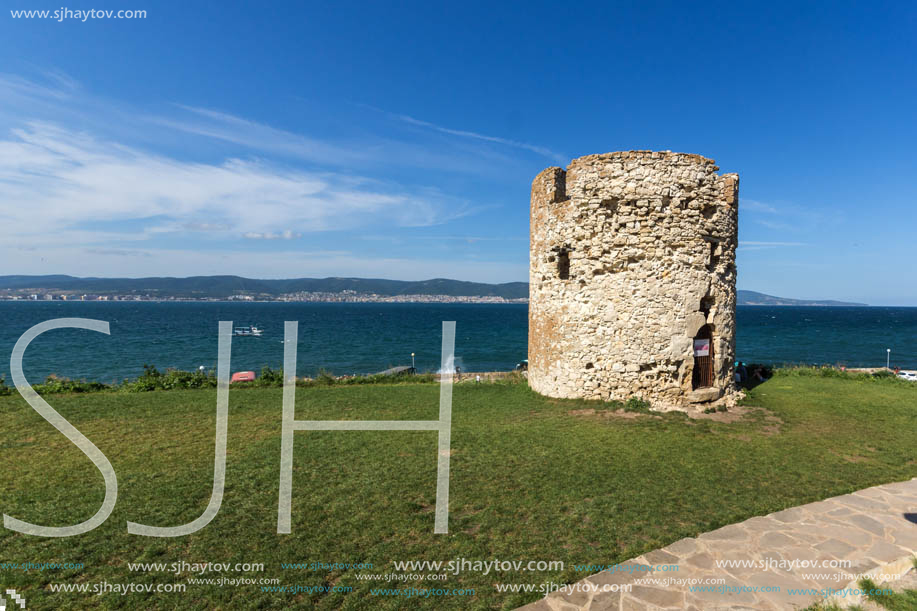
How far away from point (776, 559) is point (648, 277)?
7.26m

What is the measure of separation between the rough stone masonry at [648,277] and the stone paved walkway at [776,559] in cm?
524

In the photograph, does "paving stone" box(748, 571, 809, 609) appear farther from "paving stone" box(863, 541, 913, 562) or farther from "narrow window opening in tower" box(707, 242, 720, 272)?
"narrow window opening in tower" box(707, 242, 720, 272)

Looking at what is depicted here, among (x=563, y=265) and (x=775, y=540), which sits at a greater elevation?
(x=563, y=265)

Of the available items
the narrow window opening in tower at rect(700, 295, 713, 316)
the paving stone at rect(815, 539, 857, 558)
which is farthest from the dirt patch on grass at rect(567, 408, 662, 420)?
the paving stone at rect(815, 539, 857, 558)

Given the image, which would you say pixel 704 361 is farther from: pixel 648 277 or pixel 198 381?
pixel 198 381

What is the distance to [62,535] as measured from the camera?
4.82 metres

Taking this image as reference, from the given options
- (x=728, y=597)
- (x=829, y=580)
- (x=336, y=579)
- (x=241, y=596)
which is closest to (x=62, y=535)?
(x=241, y=596)

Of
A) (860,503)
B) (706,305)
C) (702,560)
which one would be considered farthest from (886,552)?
(706,305)

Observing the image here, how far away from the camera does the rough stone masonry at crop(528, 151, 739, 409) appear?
10727 mm

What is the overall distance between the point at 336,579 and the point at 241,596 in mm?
835

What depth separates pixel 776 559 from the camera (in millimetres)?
4492

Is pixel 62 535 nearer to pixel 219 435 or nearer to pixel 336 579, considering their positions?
pixel 336 579

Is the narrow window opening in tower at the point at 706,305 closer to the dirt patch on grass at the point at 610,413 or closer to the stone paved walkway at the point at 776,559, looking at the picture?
the dirt patch on grass at the point at 610,413

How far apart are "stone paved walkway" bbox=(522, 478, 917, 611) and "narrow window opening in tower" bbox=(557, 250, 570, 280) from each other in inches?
289
